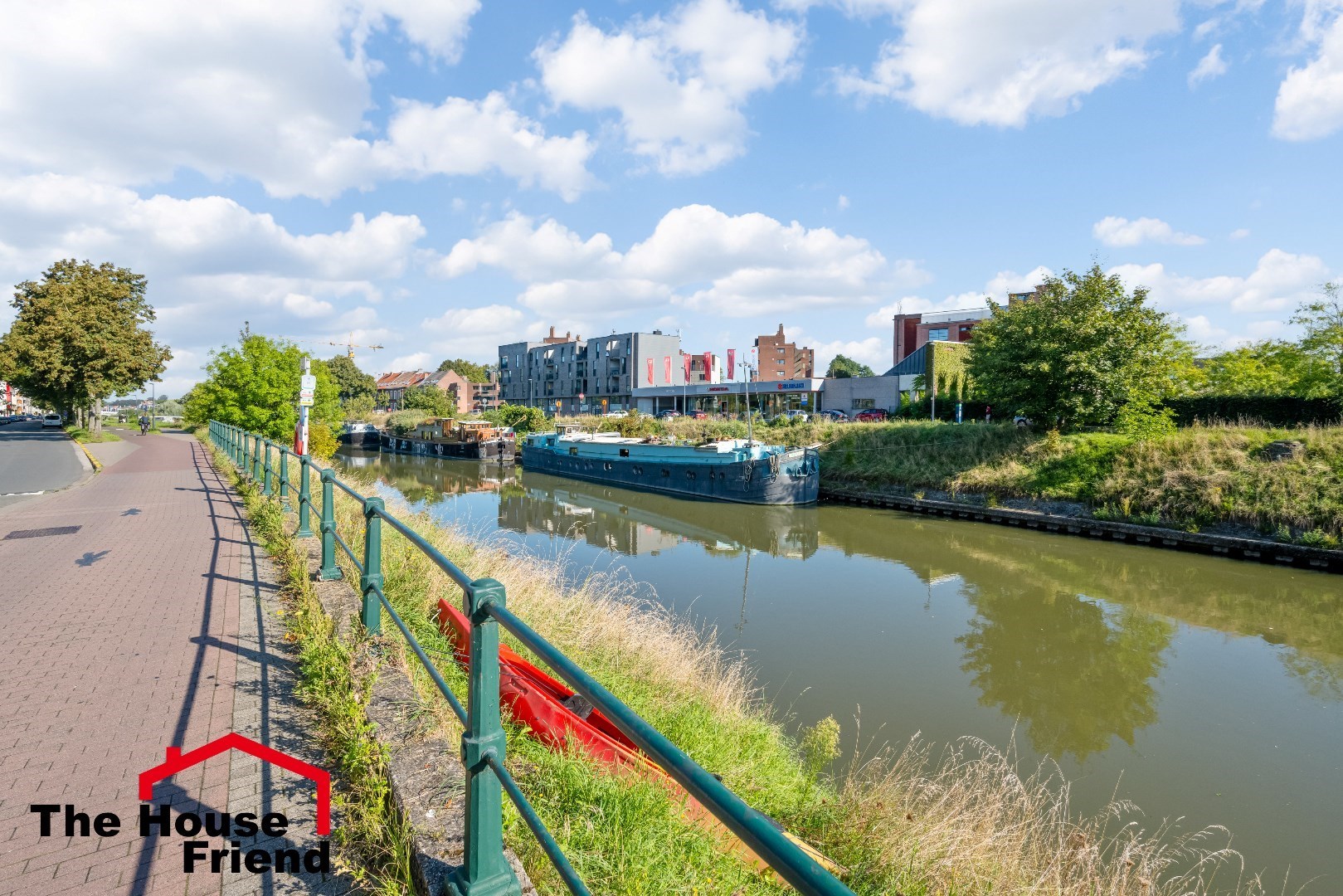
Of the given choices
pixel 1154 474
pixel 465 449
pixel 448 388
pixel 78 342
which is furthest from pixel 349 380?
pixel 1154 474

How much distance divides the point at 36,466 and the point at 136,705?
23.4m

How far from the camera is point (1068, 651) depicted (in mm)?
10773

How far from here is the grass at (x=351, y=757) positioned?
8.34ft

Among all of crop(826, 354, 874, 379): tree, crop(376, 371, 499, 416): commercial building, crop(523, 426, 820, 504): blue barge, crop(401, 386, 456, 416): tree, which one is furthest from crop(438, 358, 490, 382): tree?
crop(523, 426, 820, 504): blue barge

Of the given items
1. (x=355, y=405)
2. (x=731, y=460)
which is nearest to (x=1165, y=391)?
(x=731, y=460)

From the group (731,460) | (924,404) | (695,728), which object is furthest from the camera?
(924,404)

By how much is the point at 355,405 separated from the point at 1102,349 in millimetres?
77830

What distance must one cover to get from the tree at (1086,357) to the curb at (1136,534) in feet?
14.2

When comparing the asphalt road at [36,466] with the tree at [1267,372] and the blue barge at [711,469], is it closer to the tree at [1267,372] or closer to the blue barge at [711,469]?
the blue barge at [711,469]

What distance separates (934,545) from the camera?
1939 centimetres

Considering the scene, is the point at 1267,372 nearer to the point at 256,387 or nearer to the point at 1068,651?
the point at 1068,651

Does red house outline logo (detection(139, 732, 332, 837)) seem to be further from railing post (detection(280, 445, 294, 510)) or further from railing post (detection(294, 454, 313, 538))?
railing post (detection(280, 445, 294, 510))

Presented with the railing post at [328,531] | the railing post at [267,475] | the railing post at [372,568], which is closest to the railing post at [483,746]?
the railing post at [372,568]

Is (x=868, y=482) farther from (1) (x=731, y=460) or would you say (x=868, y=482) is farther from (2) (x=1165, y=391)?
(2) (x=1165, y=391)
